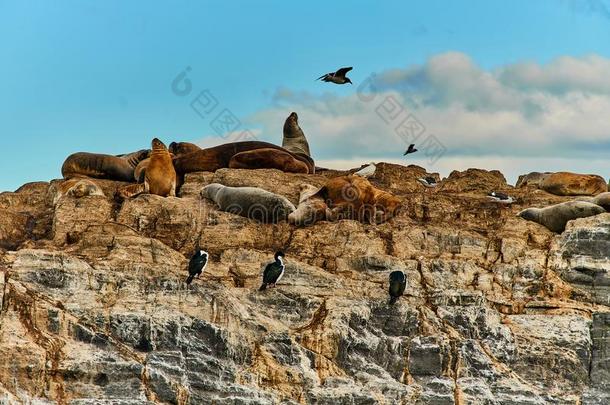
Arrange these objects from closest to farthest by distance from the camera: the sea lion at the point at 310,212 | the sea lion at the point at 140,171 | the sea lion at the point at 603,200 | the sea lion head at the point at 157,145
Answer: the sea lion at the point at 310,212 → the sea lion at the point at 603,200 → the sea lion at the point at 140,171 → the sea lion head at the point at 157,145

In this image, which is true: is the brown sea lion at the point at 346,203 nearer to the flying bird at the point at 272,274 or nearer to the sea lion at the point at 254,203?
the sea lion at the point at 254,203

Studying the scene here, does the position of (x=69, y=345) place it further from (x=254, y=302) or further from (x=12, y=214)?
(x=12, y=214)

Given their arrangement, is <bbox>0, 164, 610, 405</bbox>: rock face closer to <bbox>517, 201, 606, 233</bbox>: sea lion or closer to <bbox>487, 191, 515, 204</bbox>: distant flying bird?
<bbox>517, 201, 606, 233</bbox>: sea lion

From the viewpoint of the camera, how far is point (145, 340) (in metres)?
20.7

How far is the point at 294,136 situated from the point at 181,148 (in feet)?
11.6

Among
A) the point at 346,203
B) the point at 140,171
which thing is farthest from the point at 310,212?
the point at 140,171

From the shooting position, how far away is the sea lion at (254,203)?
81.8ft

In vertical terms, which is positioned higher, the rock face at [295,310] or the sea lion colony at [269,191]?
the sea lion colony at [269,191]

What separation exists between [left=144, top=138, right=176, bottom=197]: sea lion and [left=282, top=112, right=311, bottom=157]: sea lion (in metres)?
6.16

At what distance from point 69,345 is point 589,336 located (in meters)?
8.17

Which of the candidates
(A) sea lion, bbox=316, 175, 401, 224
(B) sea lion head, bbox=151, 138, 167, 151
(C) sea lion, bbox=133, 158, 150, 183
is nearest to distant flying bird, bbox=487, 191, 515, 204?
(A) sea lion, bbox=316, 175, 401, 224

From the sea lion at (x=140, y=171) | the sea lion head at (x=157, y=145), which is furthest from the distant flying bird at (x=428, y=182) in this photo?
the sea lion at (x=140, y=171)

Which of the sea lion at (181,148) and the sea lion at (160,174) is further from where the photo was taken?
the sea lion at (181,148)

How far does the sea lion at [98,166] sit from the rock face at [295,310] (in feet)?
12.3
